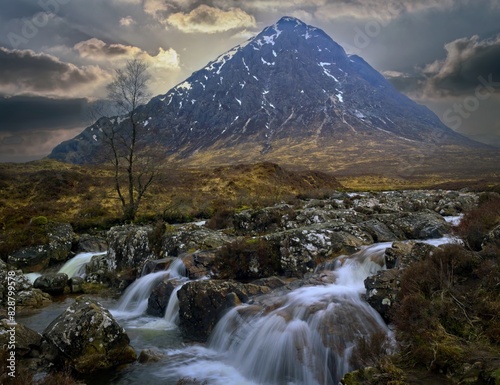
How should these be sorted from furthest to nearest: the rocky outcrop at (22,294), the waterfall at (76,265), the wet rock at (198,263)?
1. the waterfall at (76,265)
2. the rocky outcrop at (22,294)
3. the wet rock at (198,263)

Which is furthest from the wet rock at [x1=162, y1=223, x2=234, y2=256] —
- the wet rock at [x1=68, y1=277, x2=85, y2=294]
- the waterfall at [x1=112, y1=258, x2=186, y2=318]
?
the wet rock at [x1=68, y1=277, x2=85, y2=294]

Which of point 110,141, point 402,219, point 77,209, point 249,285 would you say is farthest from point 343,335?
point 77,209

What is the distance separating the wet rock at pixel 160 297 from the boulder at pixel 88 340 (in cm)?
403

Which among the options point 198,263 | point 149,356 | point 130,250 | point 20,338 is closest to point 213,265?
point 198,263

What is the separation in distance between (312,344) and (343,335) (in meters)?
0.88

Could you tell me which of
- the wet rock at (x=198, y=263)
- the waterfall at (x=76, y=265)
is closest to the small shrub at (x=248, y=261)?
the wet rock at (x=198, y=263)

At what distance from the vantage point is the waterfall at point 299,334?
9000mm

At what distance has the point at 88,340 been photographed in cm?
1025

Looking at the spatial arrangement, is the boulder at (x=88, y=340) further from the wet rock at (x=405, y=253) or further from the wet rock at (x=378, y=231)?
the wet rock at (x=378, y=231)

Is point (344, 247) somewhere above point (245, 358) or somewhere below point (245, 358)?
above

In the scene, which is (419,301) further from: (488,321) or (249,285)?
(249,285)

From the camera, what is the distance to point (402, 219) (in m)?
19.7

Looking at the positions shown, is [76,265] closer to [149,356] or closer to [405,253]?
[149,356]

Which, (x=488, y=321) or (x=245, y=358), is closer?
(x=488, y=321)
